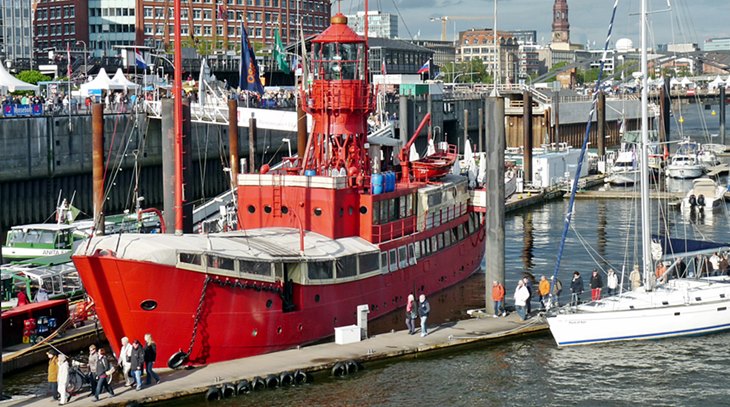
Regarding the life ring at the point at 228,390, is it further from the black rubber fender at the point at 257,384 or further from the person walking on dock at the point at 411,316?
the person walking on dock at the point at 411,316

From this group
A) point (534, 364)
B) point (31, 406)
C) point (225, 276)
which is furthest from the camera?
point (534, 364)

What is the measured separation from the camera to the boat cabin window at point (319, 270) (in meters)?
35.6

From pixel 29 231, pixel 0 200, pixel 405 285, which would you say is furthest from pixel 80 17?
pixel 405 285

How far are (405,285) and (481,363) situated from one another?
748 cm

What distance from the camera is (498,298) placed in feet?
130

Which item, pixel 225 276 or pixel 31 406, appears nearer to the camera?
pixel 31 406

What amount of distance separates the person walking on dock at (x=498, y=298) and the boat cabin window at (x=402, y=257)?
3.62 m

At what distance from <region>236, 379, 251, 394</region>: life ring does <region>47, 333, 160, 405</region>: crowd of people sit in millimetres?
2226

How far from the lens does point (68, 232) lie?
51125mm

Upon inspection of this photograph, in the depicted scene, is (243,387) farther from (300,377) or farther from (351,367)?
(351,367)

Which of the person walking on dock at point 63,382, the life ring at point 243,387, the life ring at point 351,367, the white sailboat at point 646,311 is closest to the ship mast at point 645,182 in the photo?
the white sailboat at point 646,311

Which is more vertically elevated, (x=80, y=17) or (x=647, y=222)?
(x=80, y=17)

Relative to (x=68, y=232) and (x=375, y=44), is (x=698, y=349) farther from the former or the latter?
(x=375, y=44)

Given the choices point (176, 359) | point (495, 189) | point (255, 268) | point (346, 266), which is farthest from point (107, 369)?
point (495, 189)
